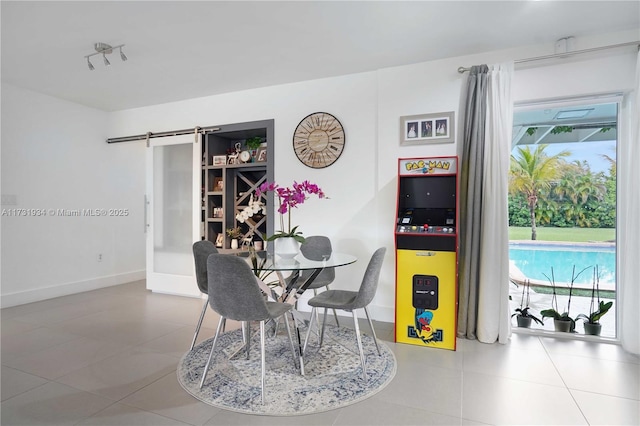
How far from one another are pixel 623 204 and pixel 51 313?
5.89 meters

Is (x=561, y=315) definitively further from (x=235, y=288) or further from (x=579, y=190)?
(x=235, y=288)

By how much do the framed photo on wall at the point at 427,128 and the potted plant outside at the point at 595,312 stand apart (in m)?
1.91

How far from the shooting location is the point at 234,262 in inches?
82.3

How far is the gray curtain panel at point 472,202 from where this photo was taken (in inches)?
A: 125

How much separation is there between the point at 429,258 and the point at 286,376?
1.51 meters

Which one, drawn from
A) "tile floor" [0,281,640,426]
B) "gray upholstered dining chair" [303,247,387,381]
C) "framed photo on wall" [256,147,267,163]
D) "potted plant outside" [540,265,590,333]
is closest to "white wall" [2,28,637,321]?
"framed photo on wall" [256,147,267,163]

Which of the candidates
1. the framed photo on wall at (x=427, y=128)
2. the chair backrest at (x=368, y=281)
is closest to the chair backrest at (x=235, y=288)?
the chair backrest at (x=368, y=281)

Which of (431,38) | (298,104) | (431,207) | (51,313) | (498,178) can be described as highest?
(431,38)

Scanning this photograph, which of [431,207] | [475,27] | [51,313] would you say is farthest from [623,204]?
[51,313]

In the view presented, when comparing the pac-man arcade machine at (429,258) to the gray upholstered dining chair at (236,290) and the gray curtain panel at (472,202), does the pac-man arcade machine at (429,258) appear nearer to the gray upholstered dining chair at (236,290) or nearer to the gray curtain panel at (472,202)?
the gray curtain panel at (472,202)

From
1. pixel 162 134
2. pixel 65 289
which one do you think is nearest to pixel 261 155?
pixel 162 134

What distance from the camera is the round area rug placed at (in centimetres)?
212

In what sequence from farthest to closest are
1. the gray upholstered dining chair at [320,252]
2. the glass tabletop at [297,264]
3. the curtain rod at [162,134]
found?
1. the curtain rod at [162,134]
2. the gray upholstered dining chair at [320,252]
3. the glass tabletop at [297,264]

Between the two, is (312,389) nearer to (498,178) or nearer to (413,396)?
(413,396)
